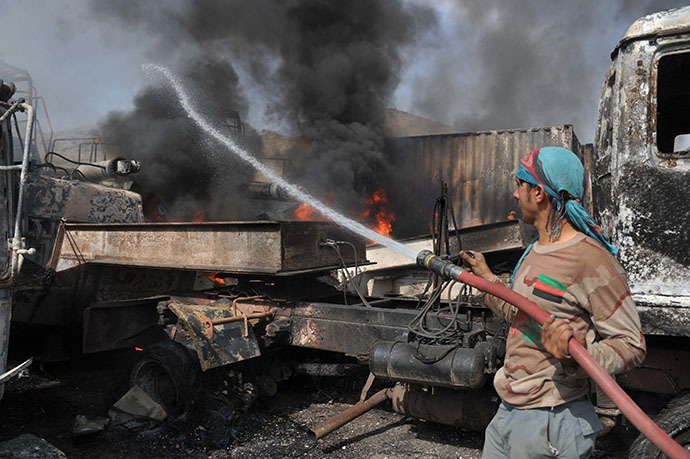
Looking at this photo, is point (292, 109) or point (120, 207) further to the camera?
point (292, 109)

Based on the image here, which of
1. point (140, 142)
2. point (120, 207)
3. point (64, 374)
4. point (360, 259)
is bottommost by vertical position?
point (64, 374)

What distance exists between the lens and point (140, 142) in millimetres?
13539

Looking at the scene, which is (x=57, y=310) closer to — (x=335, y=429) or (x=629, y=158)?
(x=335, y=429)

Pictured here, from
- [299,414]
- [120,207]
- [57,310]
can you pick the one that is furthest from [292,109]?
[299,414]

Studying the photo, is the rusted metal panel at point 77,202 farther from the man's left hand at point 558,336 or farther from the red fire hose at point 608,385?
the man's left hand at point 558,336

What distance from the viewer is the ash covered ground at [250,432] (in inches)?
159

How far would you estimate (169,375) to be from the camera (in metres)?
4.55

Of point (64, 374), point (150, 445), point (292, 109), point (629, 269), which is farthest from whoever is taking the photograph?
point (292, 109)

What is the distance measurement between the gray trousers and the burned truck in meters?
1.16

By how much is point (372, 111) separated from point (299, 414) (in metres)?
13.2

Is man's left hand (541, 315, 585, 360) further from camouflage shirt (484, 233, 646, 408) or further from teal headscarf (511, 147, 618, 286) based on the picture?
teal headscarf (511, 147, 618, 286)

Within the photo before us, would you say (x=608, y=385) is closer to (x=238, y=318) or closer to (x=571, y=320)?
(x=571, y=320)

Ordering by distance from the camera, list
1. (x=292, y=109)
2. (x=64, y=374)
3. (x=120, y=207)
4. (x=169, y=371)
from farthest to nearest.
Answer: (x=292, y=109) < (x=120, y=207) < (x=64, y=374) < (x=169, y=371)

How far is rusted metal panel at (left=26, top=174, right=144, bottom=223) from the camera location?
248 inches
